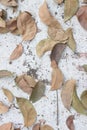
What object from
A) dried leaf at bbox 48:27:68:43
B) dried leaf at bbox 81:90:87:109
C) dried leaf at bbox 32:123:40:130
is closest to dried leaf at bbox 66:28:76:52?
dried leaf at bbox 48:27:68:43

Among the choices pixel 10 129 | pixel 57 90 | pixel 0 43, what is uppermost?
pixel 0 43

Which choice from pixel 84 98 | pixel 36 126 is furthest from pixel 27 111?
pixel 84 98

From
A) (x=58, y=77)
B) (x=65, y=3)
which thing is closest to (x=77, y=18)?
(x=65, y=3)

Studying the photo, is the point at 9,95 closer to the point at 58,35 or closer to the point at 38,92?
the point at 38,92

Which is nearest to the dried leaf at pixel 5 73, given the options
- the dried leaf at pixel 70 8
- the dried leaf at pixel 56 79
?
the dried leaf at pixel 56 79

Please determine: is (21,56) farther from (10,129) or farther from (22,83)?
(10,129)

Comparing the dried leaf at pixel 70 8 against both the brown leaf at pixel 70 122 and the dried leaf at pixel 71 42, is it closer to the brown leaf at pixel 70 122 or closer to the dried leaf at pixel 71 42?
the dried leaf at pixel 71 42
